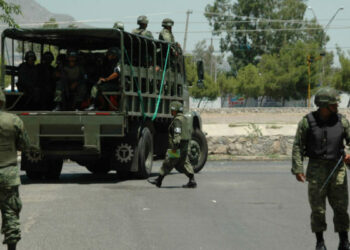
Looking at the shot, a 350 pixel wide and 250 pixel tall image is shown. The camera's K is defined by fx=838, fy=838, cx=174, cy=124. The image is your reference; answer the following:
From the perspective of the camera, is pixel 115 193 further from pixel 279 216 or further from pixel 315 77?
pixel 315 77

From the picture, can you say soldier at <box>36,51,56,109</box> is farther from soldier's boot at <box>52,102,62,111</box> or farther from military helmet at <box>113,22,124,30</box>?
military helmet at <box>113,22,124,30</box>

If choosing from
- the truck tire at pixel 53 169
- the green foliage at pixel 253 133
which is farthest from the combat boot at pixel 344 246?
the green foliage at pixel 253 133

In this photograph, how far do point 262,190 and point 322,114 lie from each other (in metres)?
7.06

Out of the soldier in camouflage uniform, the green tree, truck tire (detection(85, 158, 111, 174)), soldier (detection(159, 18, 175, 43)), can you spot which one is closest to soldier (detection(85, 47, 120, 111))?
soldier (detection(159, 18, 175, 43))

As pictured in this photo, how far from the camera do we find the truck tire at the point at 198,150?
1947 centimetres

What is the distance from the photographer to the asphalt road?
9.17 meters

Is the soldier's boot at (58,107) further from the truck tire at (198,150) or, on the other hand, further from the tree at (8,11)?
the truck tire at (198,150)

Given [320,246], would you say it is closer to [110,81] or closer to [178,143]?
[178,143]

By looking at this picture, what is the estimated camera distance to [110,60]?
55.2 feet

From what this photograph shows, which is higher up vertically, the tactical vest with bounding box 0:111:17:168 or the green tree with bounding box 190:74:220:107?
the tactical vest with bounding box 0:111:17:168

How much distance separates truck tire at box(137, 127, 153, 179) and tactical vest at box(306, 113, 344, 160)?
8927 mm

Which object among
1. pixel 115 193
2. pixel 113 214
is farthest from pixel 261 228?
pixel 115 193

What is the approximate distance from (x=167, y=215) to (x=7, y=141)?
3789mm

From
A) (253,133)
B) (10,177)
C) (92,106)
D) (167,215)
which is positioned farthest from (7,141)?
(253,133)
